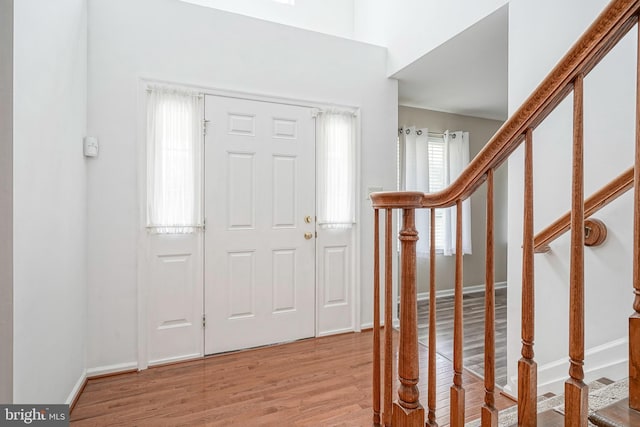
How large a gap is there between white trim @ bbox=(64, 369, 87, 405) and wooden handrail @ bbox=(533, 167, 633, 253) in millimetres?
2711

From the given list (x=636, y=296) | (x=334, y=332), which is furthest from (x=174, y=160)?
(x=636, y=296)

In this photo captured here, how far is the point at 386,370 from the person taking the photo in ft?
3.98

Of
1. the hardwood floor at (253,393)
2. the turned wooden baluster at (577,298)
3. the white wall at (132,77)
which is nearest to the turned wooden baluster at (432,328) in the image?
the turned wooden baluster at (577,298)

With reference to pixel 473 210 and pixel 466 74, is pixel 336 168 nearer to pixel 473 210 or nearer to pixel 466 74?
pixel 466 74

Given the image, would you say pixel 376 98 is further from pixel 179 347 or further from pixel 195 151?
pixel 179 347

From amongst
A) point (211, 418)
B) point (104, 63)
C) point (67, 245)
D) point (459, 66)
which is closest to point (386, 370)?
point (211, 418)

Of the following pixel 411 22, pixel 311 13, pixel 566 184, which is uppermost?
pixel 311 13

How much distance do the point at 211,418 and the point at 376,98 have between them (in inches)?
119

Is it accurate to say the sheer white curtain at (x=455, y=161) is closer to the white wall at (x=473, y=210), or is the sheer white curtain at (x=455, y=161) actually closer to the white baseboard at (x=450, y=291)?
the white wall at (x=473, y=210)

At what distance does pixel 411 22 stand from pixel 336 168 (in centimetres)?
149

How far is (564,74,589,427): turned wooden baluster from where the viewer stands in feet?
2.73

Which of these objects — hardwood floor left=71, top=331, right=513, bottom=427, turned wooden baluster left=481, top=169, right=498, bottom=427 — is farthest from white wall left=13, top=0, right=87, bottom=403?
turned wooden baluster left=481, top=169, right=498, bottom=427

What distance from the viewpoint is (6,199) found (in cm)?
140

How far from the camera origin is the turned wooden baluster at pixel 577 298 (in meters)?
0.83
